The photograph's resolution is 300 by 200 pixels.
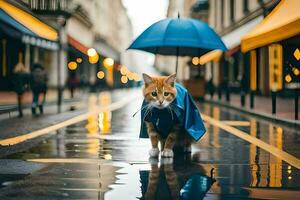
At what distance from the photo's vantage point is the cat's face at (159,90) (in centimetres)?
714

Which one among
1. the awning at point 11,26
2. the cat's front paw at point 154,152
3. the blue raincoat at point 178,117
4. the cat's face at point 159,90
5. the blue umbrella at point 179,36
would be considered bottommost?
the cat's front paw at point 154,152

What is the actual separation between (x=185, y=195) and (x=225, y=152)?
3698 mm

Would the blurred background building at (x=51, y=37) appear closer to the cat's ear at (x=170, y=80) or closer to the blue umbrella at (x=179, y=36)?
the blue umbrella at (x=179, y=36)

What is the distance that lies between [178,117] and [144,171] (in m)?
1.02

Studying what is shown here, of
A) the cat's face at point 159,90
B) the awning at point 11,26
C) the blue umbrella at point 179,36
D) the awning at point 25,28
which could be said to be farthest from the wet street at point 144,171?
the awning at point 25,28

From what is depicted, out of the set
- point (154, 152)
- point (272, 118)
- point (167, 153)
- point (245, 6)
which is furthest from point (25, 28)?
point (245, 6)

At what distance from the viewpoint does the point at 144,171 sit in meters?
6.82

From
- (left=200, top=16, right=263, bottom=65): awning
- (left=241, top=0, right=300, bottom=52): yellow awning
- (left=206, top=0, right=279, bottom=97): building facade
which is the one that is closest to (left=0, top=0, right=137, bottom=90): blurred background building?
(left=241, top=0, right=300, bottom=52): yellow awning

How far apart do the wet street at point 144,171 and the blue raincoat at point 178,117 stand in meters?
0.42

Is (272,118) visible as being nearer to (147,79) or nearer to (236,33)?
(147,79)

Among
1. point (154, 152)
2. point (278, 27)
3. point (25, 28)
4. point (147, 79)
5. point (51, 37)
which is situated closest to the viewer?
point (147, 79)

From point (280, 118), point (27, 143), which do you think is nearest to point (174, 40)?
point (27, 143)

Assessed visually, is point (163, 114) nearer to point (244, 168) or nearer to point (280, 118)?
point (244, 168)

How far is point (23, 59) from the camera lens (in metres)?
37.6
